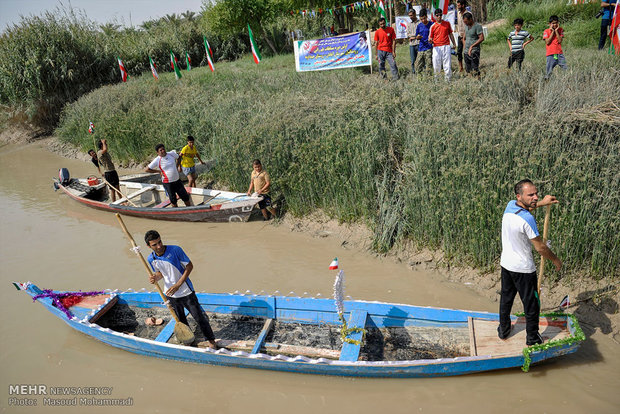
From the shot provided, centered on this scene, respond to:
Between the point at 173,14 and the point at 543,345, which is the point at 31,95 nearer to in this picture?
the point at 173,14

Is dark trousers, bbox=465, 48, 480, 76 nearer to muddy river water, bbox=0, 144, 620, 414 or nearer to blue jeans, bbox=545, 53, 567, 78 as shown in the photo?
blue jeans, bbox=545, 53, 567, 78

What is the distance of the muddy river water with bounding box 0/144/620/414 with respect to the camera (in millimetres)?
4684

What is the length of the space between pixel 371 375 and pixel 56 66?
23462 millimetres

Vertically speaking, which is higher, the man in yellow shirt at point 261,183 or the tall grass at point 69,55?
the tall grass at point 69,55

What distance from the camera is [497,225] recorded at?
6.36 m

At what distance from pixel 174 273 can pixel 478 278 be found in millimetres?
4448

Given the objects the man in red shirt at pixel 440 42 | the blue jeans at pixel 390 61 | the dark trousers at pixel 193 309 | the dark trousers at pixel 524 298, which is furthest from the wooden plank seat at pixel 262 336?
the blue jeans at pixel 390 61

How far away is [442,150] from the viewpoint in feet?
23.5

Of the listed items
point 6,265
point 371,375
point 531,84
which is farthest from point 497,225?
point 6,265

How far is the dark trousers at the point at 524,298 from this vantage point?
4.46 m

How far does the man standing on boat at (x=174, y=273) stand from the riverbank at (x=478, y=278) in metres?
3.54

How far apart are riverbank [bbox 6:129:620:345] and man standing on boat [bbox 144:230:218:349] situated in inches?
140

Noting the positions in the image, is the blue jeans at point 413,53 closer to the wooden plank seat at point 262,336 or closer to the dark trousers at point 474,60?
the dark trousers at point 474,60

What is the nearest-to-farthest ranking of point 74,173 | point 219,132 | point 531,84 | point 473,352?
point 473,352 → point 531,84 → point 219,132 → point 74,173
